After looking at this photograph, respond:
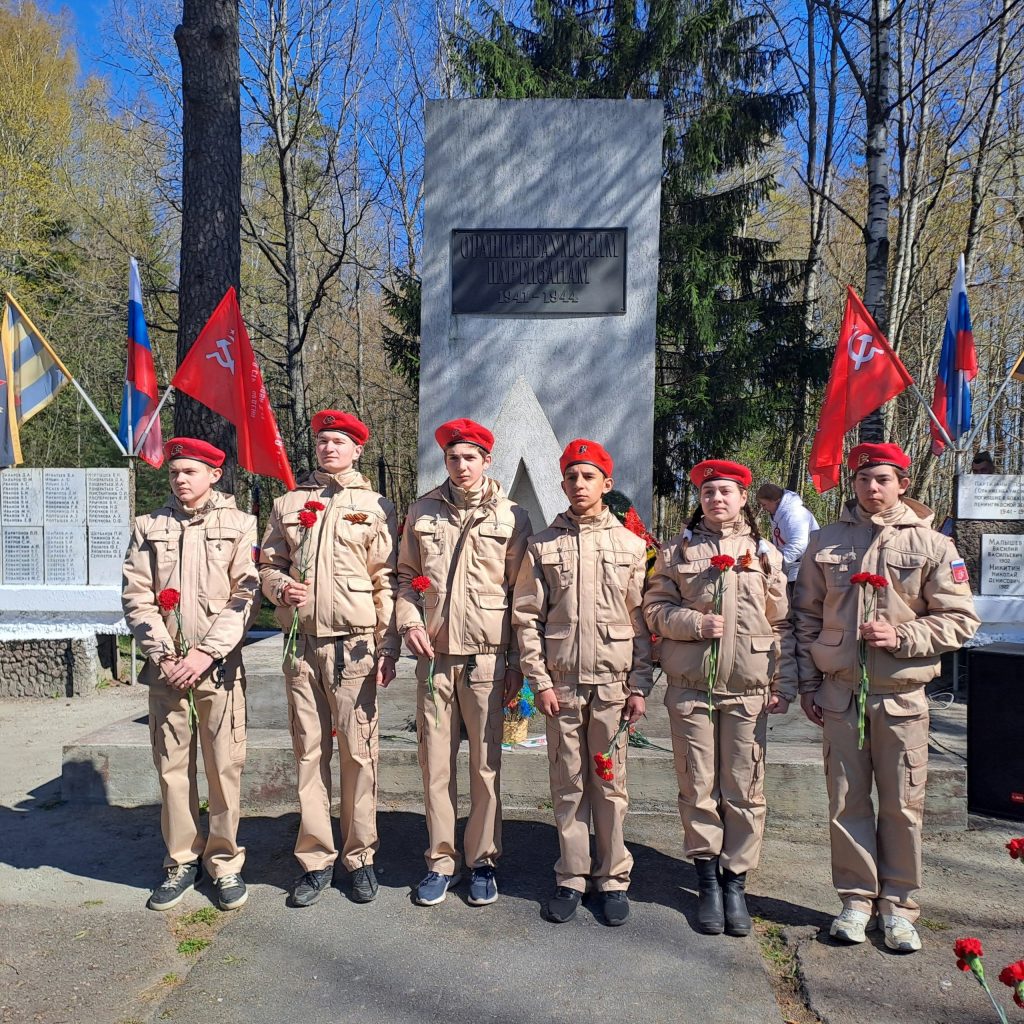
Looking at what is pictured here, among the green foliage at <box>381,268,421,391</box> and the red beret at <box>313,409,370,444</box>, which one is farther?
the green foliage at <box>381,268,421,391</box>

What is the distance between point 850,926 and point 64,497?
6929 mm

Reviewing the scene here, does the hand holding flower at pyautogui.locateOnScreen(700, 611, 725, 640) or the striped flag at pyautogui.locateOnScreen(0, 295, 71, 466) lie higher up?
the striped flag at pyautogui.locateOnScreen(0, 295, 71, 466)

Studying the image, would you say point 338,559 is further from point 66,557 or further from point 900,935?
point 66,557

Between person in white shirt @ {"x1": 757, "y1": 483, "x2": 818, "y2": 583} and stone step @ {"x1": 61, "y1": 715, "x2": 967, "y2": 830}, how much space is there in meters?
3.12

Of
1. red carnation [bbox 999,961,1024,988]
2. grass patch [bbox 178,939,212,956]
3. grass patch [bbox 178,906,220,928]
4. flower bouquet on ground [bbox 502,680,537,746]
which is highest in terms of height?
red carnation [bbox 999,961,1024,988]

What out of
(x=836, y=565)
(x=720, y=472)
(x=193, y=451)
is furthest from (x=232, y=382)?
(x=836, y=565)

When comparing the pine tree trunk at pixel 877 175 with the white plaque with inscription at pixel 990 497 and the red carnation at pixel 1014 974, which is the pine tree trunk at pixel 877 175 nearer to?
the white plaque with inscription at pixel 990 497

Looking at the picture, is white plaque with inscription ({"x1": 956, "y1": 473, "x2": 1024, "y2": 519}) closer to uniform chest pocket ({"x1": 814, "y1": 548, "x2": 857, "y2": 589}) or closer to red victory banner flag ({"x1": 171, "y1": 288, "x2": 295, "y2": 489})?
uniform chest pocket ({"x1": 814, "y1": 548, "x2": 857, "y2": 589})

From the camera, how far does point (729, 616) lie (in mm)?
3350

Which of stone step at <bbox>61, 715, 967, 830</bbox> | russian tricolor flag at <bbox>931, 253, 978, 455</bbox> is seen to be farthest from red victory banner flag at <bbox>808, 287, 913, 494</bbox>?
stone step at <bbox>61, 715, 967, 830</bbox>

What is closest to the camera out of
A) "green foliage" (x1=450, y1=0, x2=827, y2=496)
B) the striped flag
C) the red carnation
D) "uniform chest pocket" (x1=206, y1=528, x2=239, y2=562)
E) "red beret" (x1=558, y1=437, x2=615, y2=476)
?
the red carnation

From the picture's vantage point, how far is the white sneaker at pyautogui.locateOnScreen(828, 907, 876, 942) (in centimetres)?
321

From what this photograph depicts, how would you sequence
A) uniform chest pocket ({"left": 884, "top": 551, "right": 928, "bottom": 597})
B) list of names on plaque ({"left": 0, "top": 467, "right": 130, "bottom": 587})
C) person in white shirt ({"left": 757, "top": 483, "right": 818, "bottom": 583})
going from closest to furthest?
uniform chest pocket ({"left": 884, "top": 551, "right": 928, "bottom": 597}), list of names on plaque ({"left": 0, "top": 467, "right": 130, "bottom": 587}), person in white shirt ({"left": 757, "top": 483, "right": 818, "bottom": 583})

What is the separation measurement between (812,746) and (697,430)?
26.1 feet
